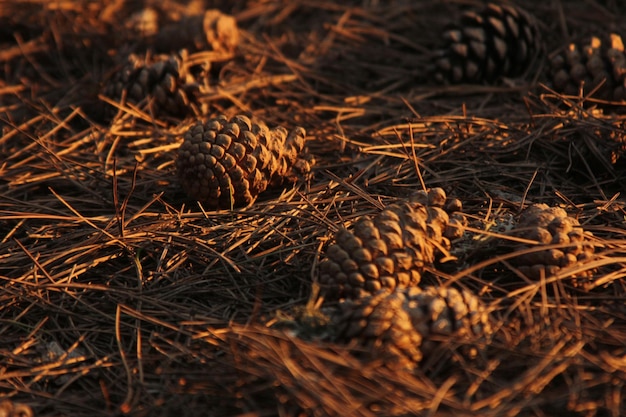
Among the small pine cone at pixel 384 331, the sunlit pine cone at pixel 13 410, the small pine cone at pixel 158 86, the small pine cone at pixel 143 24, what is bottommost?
the sunlit pine cone at pixel 13 410

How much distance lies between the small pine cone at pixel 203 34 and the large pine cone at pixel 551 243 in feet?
6.71

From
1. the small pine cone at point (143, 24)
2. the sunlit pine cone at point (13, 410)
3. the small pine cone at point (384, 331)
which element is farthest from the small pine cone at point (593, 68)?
the sunlit pine cone at point (13, 410)

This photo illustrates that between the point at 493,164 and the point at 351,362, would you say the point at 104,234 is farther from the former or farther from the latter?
the point at 493,164

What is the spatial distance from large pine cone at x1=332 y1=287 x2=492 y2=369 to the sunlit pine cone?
755 millimetres

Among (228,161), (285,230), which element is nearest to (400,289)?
(285,230)

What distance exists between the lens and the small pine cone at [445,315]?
180 cm

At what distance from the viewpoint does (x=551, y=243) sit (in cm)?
208

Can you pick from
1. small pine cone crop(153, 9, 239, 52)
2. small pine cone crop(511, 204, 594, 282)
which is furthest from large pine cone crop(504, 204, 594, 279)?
small pine cone crop(153, 9, 239, 52)

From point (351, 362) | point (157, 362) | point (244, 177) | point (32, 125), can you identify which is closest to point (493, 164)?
point (244, 177)

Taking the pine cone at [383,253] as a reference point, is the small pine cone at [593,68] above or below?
above

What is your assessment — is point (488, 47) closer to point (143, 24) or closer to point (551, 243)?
point (551, 243)

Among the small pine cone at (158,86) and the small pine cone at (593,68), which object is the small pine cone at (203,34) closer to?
the small pine cone at (158,86)

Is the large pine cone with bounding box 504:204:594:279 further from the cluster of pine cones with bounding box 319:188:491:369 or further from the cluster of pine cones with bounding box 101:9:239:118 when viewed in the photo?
the cluster of pine cones with bounding box 101:9:239:118

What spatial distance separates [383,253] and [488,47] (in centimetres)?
184
